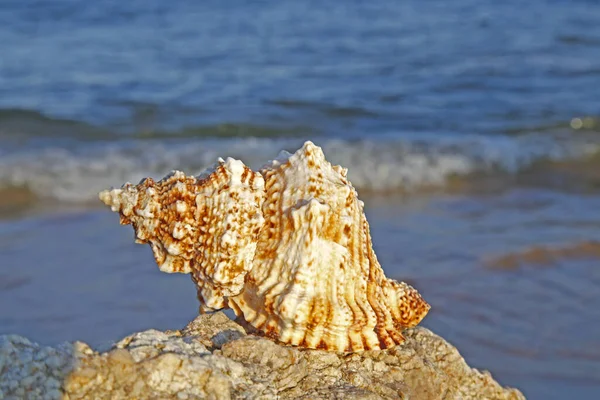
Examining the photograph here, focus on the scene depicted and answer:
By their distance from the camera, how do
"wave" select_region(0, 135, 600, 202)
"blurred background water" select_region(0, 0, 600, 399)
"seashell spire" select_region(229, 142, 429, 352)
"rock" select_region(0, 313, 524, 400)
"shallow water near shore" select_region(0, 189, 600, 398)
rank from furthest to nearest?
"wave" select_region(0, 135, 600, 202) → "blurred background water" select_region(0, 0, 600, 399) → "shallow water near shore" select_region(0, 189, 600, 398) → "seashell spire" select_region(229, 142, 429, 352) → "rock" select_region(0, 313, 524, 400)

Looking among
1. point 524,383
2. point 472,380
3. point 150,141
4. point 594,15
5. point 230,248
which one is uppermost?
point 594,15

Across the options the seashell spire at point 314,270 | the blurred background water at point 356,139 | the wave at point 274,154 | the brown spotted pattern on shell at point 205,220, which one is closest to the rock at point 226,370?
the seashell spire at point 314,270

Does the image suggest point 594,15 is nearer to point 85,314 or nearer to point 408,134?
point 408,134

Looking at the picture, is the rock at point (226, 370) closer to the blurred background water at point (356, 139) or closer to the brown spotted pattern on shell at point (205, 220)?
Answer: the brown spotted pattern on shell at point (205, 220)

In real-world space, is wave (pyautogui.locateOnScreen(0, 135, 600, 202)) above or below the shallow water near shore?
above

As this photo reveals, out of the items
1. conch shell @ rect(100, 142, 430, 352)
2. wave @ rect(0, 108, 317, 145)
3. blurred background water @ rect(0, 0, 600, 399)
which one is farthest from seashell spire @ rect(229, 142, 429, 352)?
wave @ rect(0, 108, 317, 145)

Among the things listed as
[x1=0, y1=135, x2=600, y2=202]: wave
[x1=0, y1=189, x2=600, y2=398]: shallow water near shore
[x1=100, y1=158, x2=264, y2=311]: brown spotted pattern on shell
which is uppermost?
[x1=0, y1=135, x2=600, y2=202]: wave

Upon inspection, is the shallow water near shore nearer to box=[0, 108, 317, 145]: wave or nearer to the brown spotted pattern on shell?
the brown spotted pattern on shell

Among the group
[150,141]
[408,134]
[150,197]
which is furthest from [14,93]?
[150,197]
